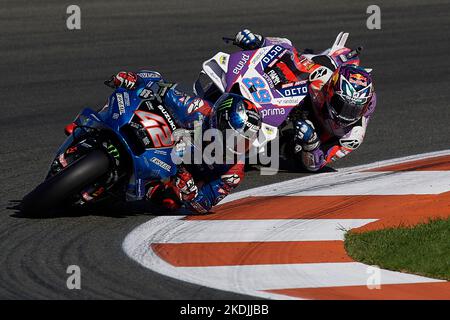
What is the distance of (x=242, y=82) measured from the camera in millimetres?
11203

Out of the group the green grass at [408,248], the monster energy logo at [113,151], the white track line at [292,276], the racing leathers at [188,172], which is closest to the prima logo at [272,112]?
the racing leathers at [188,172]

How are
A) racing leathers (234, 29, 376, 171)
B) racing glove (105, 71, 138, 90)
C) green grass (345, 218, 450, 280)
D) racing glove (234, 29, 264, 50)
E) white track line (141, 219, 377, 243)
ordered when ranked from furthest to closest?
racing glove (234, 29, 264, 50), racing leathers (234, 29, 376, 171), racing glove (105, 71, 138, 90), white track line (141, 219, 377, 243), green grass (345, 218, 450, 280)

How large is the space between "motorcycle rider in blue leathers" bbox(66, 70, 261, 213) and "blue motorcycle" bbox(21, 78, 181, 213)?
17 centimetres

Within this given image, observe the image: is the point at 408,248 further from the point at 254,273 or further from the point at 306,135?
the point at 306,135

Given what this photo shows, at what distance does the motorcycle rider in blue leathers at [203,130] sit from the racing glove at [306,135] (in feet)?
4.10

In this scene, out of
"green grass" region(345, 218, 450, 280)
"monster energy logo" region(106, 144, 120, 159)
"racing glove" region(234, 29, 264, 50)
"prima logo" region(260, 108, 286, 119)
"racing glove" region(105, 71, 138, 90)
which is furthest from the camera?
"racing glove" region(234, 29, 264, 50)

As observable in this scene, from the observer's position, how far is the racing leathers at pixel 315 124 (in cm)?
1112

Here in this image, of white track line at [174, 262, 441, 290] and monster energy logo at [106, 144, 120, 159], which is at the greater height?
monster energy logo at [106, 144, 120, 159]

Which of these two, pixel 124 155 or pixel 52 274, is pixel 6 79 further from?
pixel 52 274

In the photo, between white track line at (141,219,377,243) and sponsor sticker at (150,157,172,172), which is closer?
white track line at (141,219,377,243)

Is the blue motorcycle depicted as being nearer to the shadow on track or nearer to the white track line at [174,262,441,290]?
the shadow on track

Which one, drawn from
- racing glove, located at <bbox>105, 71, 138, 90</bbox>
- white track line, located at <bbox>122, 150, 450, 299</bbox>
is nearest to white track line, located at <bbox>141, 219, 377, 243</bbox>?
white track line, located at <bbox>122, 150, 450, 299</bbox>

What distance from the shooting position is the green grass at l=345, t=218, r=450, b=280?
8.25m

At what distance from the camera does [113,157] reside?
9352 millimetres
